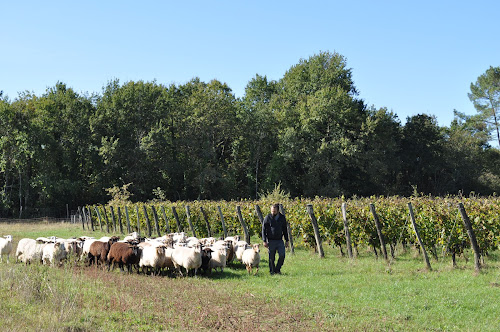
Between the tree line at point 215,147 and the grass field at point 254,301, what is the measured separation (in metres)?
37.5

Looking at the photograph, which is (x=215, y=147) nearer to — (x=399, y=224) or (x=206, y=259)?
(x=399, y=224)

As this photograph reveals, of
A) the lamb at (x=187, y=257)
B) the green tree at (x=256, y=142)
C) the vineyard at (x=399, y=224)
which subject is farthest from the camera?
the green tree at (x=256, y=142)

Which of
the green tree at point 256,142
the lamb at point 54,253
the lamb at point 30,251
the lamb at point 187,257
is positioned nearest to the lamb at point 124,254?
the lamb at point 187,257

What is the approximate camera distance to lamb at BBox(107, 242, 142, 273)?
12859mm

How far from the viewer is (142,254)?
511 inches

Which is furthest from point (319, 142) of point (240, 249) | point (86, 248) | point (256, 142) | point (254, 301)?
point (254, 301)

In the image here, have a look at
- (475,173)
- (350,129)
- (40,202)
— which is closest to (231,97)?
(350,129)

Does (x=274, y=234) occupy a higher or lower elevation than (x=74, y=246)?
higher

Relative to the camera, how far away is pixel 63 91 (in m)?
55.1

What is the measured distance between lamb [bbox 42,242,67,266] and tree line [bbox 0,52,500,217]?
34.0 m

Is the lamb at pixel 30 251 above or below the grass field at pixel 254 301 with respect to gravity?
above

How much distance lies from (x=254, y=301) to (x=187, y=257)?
11.6 feet

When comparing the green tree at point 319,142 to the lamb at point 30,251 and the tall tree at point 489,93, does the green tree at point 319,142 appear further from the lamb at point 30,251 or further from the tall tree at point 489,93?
the lamb at point 30,251

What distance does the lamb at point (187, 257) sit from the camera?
40.1 feet
